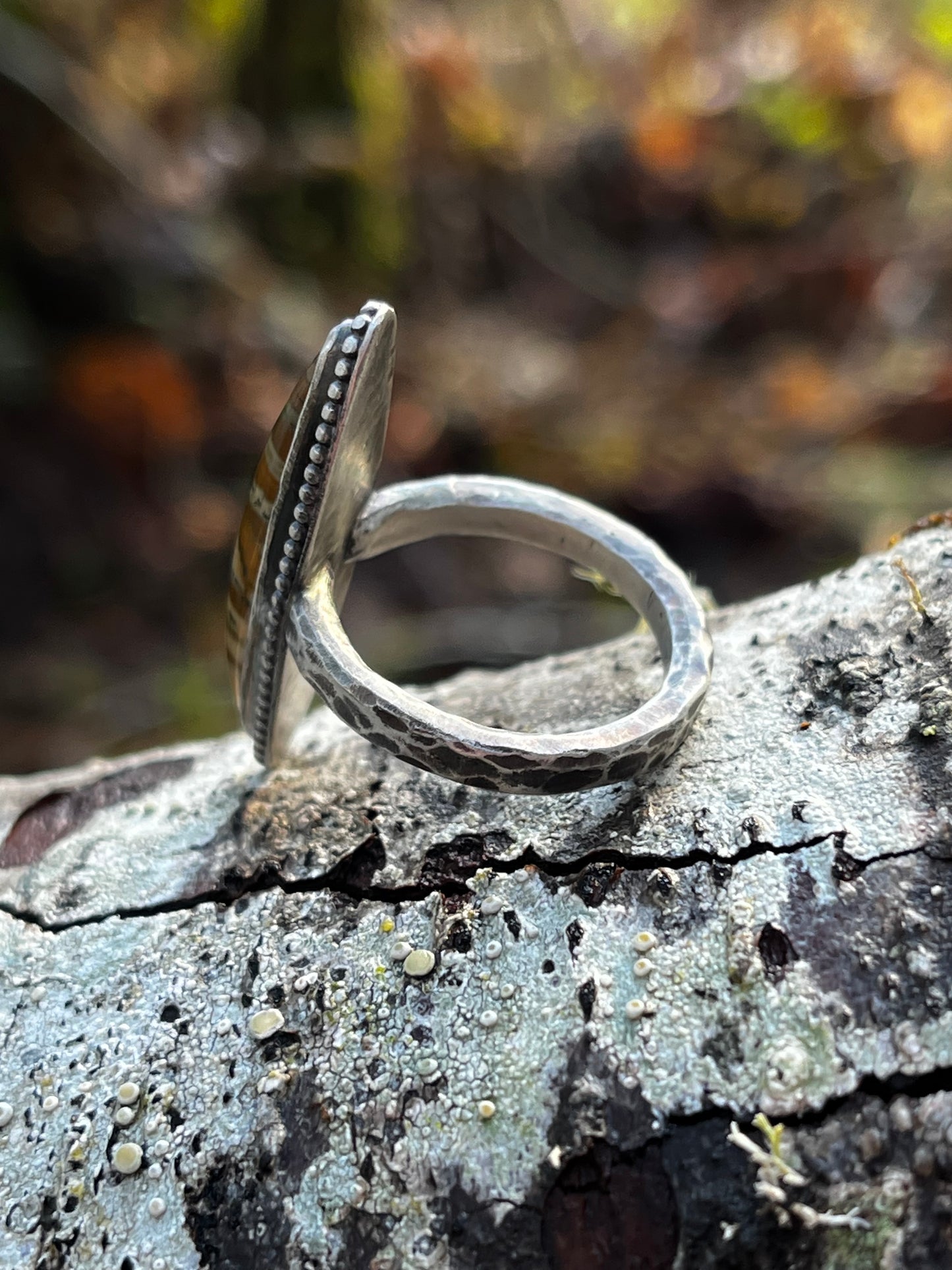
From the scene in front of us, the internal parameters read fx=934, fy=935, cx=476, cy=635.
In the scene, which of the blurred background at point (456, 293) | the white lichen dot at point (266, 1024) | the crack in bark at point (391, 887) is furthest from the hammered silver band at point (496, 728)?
the blurred background at point (456, 293)

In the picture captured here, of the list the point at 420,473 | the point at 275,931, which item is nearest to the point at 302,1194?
the point at 275,931

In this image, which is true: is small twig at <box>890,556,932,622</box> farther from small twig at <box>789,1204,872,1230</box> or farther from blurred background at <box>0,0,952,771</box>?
blurred background at <box>0,0,952,771</box>

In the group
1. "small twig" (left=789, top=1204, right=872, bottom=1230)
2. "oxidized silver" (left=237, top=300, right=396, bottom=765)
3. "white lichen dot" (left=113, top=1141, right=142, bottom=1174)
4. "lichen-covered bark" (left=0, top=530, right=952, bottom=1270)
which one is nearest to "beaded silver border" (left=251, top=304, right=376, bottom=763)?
"oxidized silver" (left=237, top=300, right=396, bottom=765)

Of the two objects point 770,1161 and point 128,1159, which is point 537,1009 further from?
point 128,1159

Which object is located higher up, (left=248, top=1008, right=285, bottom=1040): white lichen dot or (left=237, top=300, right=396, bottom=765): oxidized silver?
(left=237, top=300, right=396, bottom=765): oxidized silver

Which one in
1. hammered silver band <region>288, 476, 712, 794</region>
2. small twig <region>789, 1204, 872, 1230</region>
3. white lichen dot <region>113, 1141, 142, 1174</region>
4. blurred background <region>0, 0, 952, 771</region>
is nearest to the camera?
small twig <region>789, 1204, 872, 1230</region>

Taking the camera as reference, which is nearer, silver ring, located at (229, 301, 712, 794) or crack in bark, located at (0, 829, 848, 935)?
crack in bark, located at (0, 829, 848, 935)

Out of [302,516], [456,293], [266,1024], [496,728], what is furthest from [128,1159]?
[456,293]
